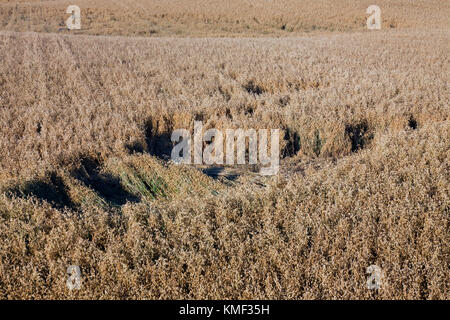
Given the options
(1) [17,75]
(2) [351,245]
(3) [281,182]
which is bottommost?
(2) [351,245]

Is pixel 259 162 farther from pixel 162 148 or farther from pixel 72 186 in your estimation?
pixel 72 186

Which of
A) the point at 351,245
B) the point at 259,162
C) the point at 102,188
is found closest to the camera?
the point at 351,245

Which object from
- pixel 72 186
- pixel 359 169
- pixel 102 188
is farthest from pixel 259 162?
pixel 72 186

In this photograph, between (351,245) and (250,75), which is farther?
(250,75)

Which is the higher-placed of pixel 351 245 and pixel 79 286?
pixel 351 245
